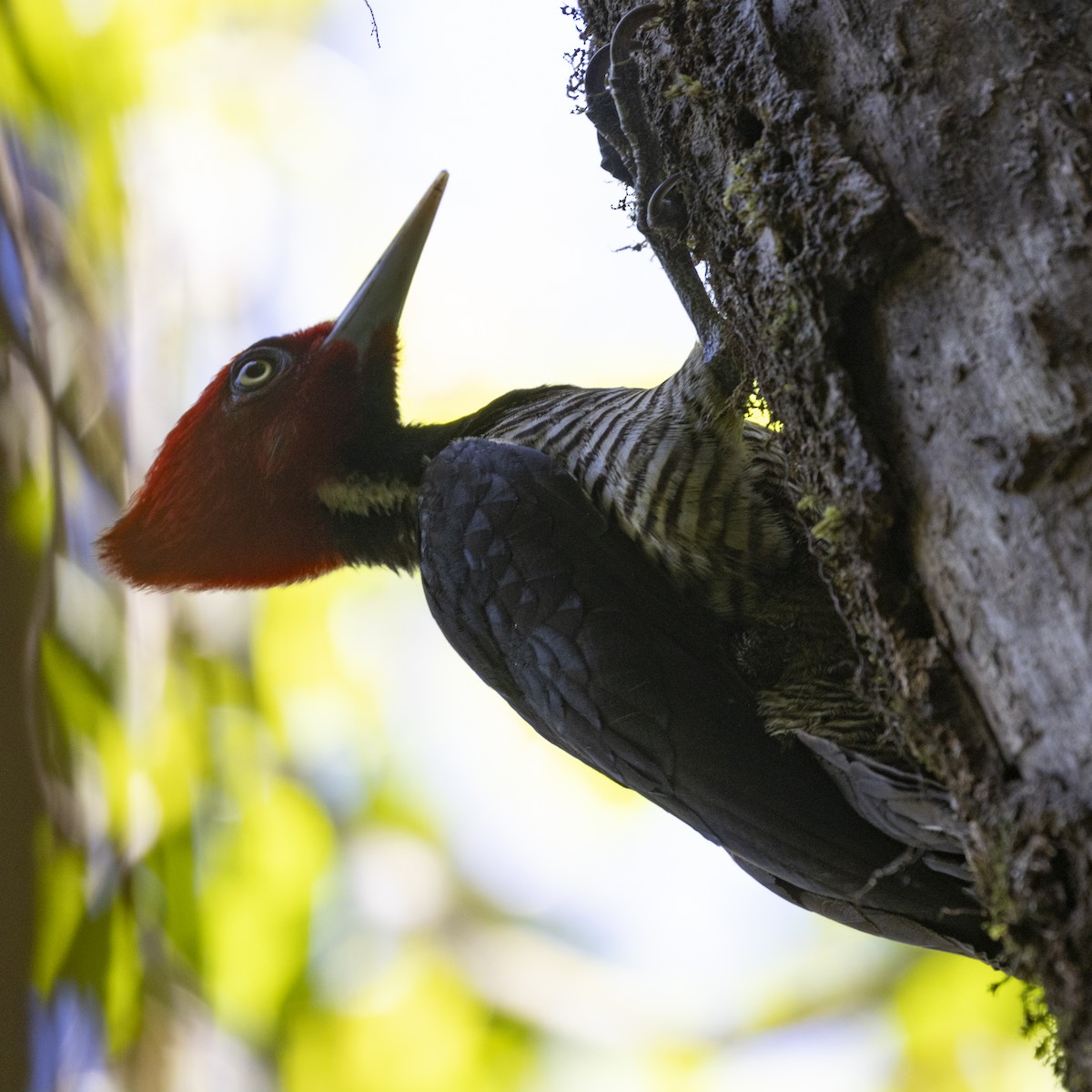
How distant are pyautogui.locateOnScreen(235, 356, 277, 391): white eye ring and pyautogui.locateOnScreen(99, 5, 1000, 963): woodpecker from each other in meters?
0.41

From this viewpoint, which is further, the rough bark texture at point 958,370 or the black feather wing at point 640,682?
the black feather wing at point 640,682

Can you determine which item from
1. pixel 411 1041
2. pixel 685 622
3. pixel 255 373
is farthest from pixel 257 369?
pixel 411 1041

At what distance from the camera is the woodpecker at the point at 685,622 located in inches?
65.1

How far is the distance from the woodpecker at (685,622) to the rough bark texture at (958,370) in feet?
1.46

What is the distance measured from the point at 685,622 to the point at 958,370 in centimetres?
88

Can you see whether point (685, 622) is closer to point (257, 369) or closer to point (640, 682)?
point (640, 682)

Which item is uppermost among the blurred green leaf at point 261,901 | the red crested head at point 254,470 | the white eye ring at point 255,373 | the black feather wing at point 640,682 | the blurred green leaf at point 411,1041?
the white eye ring at point 255,373

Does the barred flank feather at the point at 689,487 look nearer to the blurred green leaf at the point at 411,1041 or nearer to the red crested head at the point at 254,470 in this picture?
the red crested head at the point at 254,470

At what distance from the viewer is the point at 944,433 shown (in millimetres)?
1028

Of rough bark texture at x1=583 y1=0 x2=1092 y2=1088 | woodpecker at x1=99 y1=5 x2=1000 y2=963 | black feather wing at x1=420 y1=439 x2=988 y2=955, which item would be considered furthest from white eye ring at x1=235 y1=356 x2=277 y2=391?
rough bark texture at x1=583 y1=0 x2=1092 y2=1088

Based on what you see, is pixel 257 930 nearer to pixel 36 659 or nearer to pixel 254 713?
pixel 254 713

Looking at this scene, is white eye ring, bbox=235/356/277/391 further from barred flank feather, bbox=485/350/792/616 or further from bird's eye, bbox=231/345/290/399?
barred flank feather, bbox=485/350/792/616

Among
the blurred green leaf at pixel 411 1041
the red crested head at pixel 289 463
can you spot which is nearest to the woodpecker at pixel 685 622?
the red crested head at pixel 289 463

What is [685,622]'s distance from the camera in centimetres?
183
